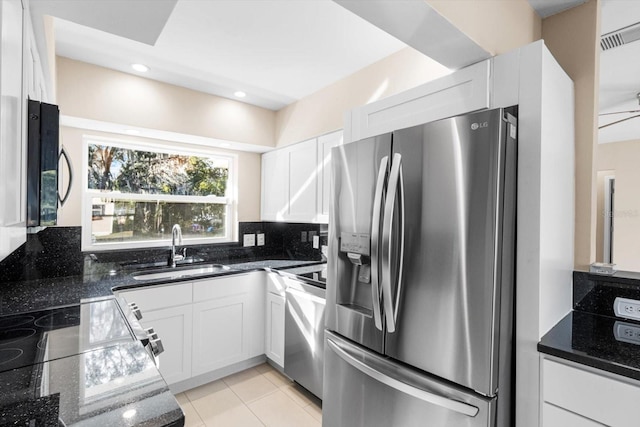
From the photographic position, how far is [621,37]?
174 cm

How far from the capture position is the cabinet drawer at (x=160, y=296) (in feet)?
7.37

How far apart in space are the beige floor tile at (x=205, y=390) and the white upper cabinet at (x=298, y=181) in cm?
152

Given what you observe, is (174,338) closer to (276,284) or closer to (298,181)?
(276,284)

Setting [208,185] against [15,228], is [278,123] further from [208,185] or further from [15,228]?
[15,228]

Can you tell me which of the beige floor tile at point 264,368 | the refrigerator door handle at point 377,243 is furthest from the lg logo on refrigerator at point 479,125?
the beige floor tile at point 264,368

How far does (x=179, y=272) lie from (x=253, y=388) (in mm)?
1177

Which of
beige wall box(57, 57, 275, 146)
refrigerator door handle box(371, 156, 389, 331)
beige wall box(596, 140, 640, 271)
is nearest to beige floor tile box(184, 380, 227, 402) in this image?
refrigerator door handle box(371, 156, 389, 331)

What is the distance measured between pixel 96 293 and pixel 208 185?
168cm

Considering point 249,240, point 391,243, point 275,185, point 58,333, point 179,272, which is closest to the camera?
point 58,333

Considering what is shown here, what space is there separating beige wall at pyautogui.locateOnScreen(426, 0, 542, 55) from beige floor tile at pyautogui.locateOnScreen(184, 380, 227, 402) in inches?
111

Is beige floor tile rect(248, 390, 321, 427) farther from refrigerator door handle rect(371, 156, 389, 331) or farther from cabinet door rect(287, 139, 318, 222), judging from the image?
cabinet door rect(287, 139, 318, 222)

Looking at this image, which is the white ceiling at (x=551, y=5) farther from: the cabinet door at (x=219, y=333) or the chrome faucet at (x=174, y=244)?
the chrome faucet at (x=174, y=244)

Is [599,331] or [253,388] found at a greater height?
[599,331]

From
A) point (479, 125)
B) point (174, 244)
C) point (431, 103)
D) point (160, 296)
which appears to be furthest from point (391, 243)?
point (174, 244)
